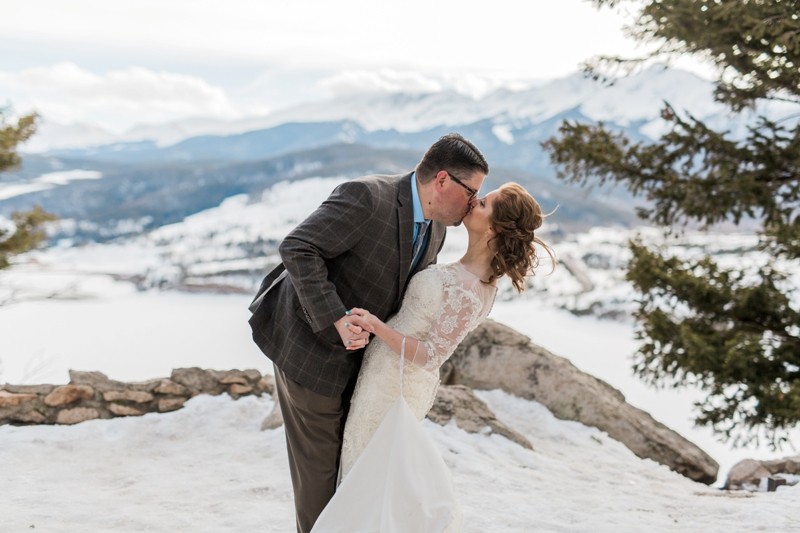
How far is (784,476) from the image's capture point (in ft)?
24.6

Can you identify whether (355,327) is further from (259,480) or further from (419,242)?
(259,480)

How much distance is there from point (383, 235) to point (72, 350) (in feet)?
303

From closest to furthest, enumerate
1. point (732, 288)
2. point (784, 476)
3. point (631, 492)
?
1. point (631, 492)
2. point (784, 476)
3. point (732, 288)

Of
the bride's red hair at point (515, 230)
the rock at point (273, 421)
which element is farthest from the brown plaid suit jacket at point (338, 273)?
the rock at point (273, 421)

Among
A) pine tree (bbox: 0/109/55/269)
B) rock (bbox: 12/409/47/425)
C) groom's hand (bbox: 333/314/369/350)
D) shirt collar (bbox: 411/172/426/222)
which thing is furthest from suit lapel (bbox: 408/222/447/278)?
pine tree (bbox: 0/109/55/269)

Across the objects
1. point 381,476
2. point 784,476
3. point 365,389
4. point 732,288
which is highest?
point 365,389

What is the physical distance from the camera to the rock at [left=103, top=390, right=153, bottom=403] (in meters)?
7.54

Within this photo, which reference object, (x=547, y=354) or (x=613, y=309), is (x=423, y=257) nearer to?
(x=547, y=354)

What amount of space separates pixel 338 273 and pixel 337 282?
0.04 metres

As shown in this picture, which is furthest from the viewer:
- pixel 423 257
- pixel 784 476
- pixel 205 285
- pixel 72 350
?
pixel 205 285

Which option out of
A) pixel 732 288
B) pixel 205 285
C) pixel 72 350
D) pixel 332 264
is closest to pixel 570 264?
pixel 205 285

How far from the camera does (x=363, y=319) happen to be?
3.28 metres

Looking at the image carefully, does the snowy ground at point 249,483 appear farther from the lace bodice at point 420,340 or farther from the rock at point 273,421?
the lace bodice at point 420,340

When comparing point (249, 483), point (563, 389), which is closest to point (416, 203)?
point (249, 483)
